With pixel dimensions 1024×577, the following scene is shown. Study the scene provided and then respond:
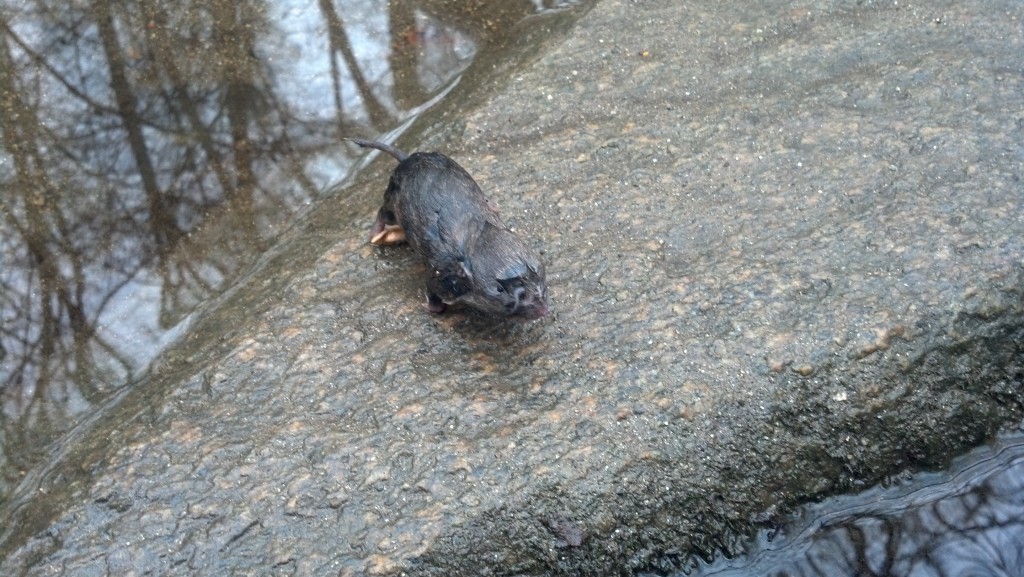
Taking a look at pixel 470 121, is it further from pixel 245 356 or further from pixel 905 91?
pixel 905 91

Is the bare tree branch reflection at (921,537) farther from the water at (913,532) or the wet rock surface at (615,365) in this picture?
the wet rock surface at (615,365)

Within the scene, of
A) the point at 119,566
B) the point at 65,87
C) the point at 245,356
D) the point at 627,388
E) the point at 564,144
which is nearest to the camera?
the point at 119,566

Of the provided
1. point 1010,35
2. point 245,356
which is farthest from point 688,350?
point 1010,35

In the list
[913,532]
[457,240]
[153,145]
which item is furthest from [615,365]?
[153,145]

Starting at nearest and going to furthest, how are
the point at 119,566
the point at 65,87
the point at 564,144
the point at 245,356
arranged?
the point at 119,566 → the point at 245,356 → the point at 564,144 → the point at 65,87

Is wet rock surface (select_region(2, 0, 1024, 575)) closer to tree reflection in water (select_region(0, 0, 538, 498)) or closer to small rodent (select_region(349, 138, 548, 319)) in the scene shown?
small rodent (select_region(349, 138, 548, 319))

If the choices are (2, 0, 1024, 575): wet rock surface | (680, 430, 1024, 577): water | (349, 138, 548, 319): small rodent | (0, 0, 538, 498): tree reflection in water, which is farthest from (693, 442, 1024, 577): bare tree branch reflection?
(0, 0, 538, 498): tree reflection in water
